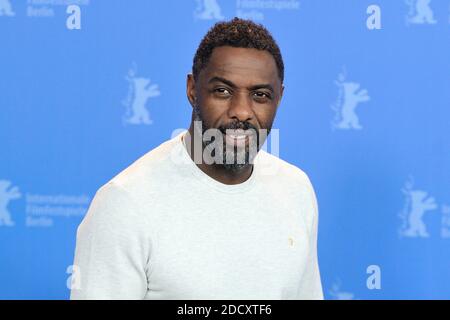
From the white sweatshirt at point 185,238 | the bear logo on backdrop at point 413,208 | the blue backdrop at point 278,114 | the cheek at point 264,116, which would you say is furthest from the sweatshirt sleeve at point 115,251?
the bear logo on backdrop at point 413,208

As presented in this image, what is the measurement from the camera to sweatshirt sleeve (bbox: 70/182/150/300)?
1223 mm

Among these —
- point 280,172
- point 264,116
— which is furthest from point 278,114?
point 264,116

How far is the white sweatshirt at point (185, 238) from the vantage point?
48.4 inches

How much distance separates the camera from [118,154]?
226cm

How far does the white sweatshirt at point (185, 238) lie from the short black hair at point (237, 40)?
16 cm

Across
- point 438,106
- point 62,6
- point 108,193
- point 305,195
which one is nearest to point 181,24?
point 62,6

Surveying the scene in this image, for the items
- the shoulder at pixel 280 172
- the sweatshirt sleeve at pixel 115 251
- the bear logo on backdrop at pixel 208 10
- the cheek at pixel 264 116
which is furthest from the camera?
the bear logo on backdrop at pixel 208 10

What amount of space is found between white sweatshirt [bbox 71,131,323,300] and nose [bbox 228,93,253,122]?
114 millimetres

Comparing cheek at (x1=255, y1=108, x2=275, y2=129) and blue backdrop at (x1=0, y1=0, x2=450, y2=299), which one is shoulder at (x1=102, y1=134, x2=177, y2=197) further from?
blue backdrop at (x1=0, y1=0, x2=450, y2=299)

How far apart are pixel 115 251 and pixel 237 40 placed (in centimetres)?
42

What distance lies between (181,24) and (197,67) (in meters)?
0.89

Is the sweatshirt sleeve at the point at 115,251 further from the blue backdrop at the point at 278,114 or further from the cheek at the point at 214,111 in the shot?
the blue backdrop at the point at 278,114

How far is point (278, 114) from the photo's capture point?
7.41ft
